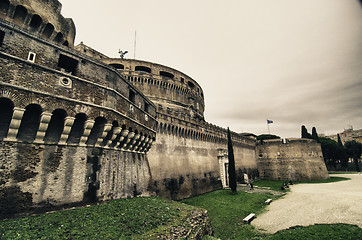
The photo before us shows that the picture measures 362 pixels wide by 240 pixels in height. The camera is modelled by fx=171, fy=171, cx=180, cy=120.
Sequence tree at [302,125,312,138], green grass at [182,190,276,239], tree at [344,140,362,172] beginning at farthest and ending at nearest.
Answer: tree at [344,140,362,172]
tree at [302,125,312,138]
green grass at [182,190,276,239]

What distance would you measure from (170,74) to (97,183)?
29063 mm

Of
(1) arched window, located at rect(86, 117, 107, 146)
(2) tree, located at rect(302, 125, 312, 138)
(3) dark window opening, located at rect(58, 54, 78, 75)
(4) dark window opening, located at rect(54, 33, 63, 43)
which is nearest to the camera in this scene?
(3) dark window opening, located at rect(58, 54, 78, 75)

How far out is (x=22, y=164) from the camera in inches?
264

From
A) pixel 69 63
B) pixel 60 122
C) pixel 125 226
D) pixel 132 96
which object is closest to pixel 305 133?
pixel 132 96

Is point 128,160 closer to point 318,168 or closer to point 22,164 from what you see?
point 22,164

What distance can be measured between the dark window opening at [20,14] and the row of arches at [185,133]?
13.2 m

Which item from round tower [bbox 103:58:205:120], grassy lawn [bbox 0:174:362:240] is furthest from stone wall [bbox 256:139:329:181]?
grassy lawn [bbox 0:174:362:240]

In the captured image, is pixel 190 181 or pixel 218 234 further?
pixel 190 181

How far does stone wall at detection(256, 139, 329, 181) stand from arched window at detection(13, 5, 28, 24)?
46.4 m

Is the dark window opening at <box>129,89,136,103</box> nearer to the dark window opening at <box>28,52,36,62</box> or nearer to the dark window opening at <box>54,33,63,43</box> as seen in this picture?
the dark window opening at <box>28,52,36,62</box>

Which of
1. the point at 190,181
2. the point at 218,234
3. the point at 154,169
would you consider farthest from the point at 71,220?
the point at 190,181

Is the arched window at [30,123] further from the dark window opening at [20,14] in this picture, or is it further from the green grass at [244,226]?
the green grass at [244,226]

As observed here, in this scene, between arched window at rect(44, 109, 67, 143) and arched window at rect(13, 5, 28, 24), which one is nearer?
arched window at rect(44, 109, 67, 143)

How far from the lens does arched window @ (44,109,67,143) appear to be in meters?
7.55
